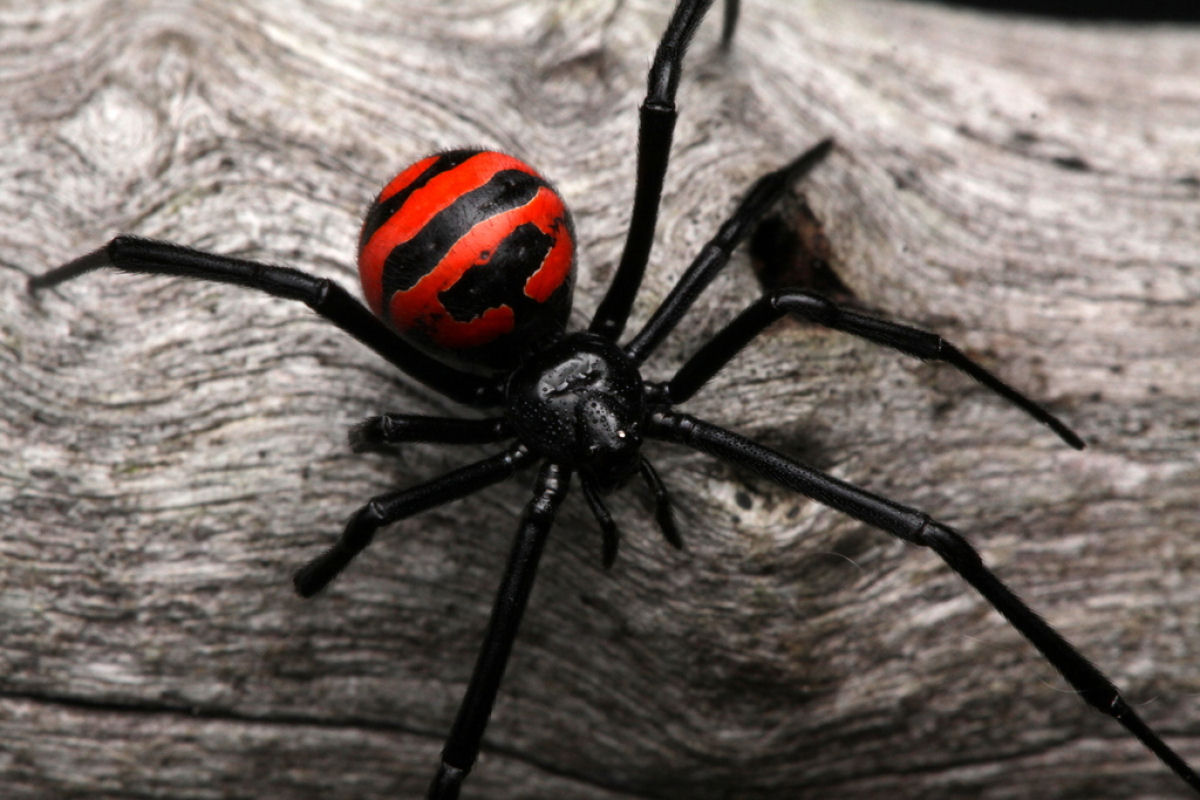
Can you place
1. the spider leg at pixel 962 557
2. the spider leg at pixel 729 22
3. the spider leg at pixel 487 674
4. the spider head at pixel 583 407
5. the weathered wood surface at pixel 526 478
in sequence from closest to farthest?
the spider leg at pixel 962 557
the spider leg at pixel 487 674
the spider head at pixel 583 407
the weathered wood surface at pixel 526 478
the spider leg at pixel 729 22

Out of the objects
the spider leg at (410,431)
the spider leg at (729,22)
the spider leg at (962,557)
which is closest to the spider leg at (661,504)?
the spider leg at (962,557)

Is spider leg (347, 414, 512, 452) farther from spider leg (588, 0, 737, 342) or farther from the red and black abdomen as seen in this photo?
spider leg (588, 0, 737, 342)

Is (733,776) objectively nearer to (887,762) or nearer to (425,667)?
(887,762)

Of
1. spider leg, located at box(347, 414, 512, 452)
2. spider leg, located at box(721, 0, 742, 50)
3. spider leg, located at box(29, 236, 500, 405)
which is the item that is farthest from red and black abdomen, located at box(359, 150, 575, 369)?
spider leg, located at box(721, 0, 742, 50)

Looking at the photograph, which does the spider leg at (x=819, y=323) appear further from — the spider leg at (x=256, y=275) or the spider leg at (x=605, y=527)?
the spider leg at (x=256, y=275)

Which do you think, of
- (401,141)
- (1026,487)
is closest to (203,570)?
(401,141)
